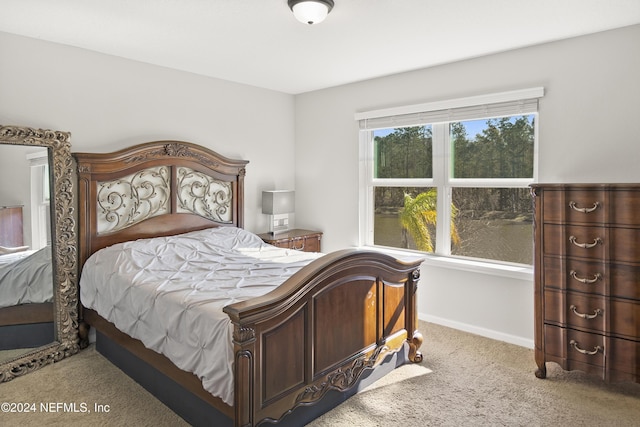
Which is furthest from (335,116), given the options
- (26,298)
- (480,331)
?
(26,298)

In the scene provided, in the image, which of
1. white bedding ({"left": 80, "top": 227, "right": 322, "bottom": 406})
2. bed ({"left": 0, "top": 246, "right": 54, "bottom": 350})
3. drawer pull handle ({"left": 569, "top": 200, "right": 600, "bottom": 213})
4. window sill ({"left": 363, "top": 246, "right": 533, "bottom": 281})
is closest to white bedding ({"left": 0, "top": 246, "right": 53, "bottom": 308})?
bed ({"left": 0, "top": 246, "right": 54, "bottom": 350})

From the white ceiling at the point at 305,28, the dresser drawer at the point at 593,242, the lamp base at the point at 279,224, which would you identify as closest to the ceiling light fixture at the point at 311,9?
the white ceiling at the point at 305,28

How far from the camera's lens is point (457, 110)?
12.4ft

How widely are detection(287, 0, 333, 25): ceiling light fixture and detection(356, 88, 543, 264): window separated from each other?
1.76 metres

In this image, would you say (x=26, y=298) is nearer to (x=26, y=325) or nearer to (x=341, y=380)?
(x=26, y=325)

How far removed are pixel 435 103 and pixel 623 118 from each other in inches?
57.6

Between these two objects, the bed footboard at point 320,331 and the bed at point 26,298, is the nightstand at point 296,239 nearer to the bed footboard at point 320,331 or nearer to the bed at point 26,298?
the bed footboard at point 320,331

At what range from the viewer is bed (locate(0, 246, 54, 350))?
9.69ft

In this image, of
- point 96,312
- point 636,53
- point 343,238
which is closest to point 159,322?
point 96,312

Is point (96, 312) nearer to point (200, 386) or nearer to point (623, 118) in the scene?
point (200, 386)

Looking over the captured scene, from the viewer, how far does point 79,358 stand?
3.22m

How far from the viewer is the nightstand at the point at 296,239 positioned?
4.48m

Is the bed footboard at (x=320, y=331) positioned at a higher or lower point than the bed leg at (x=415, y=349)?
higher

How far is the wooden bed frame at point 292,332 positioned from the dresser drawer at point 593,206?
1.01 meters
